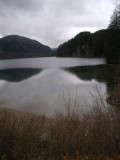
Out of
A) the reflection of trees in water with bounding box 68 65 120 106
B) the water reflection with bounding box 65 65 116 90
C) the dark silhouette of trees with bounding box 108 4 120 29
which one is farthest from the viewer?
the dark silhouette of trees with bounding box 108 4 120 29

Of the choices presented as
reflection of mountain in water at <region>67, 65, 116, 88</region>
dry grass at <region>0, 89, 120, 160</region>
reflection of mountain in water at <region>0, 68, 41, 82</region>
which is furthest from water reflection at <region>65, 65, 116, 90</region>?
dry grass at <region>0, 89, 120, 160</region>

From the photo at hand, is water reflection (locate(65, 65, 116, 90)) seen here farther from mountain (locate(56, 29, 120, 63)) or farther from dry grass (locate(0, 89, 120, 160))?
dry grass (locate(0, 89, 120, 160))

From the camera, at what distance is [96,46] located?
10200 centimetres

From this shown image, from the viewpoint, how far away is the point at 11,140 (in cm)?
455

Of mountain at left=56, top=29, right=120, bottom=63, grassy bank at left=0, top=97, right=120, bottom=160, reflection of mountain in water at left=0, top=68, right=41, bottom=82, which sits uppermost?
mountain at left=56, top=29, right=120, bottom=63

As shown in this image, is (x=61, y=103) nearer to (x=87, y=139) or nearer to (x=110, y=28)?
(x=87, y=139)

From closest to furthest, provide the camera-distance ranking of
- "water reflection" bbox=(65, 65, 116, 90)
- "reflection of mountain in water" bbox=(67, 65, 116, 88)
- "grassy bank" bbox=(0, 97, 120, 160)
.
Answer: "grassy bank" bbox=(0, 97, 120, 160) → "water reflection" bbox=(65, 65, 116, 90) → "reflection of mountain in water" bbox=(67, 65, 116, 88)

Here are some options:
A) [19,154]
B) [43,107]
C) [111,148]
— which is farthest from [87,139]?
[43,107]

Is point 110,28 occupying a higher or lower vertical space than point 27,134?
higher

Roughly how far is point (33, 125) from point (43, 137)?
0.58m

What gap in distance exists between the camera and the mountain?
4738 cm

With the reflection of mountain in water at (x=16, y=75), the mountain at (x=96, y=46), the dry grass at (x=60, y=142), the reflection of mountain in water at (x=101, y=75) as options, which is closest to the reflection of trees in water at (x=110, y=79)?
the reflection of mountain in water at (x=101, y=75)

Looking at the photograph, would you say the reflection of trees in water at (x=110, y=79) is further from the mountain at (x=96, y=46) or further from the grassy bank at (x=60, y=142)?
the mountain at (x=96, y=46)

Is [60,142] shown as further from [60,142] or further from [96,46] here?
[96,46]
